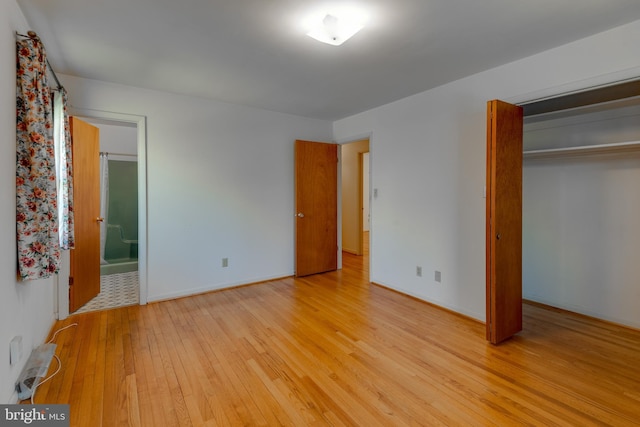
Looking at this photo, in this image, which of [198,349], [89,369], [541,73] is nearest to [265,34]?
[541,73]

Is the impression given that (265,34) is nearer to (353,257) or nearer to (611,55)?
(611,55)

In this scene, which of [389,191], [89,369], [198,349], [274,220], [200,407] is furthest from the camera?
[274,220]

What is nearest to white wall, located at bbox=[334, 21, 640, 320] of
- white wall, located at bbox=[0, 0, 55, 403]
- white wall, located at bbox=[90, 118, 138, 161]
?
white wall, located at bbox=[0, 0, 55, 403]

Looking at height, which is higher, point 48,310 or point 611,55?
point 611,55

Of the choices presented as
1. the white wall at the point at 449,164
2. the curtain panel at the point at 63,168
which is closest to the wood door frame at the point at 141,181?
the curtain panel at the point at 63,168

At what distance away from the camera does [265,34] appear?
7.27ft

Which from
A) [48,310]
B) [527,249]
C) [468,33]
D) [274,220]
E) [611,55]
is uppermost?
[468,33]

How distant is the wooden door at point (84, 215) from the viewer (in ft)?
10.5

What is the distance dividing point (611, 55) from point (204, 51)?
3.08 meters

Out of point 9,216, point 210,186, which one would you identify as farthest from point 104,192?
point 9,216

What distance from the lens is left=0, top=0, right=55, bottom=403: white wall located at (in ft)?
5.31

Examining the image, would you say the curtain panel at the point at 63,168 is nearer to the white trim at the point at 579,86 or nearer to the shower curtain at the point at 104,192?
the shower curtain at the point at 104,192

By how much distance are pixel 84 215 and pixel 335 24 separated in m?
3.35

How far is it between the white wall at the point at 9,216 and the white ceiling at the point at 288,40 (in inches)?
13.3
